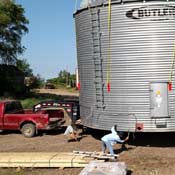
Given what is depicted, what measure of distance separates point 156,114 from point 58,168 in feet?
14.0

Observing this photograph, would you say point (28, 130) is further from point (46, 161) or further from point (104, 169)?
point (104, 169)

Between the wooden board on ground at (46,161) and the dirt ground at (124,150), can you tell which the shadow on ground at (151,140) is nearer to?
the dirt ground at (124,150)

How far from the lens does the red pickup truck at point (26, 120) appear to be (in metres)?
22.5

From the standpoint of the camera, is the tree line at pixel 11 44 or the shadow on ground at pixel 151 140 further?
the tree line at pixel 11 44

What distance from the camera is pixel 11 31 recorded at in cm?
5278

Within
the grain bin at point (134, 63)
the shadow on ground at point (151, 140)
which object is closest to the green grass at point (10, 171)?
the grain bin at point (134, 63)

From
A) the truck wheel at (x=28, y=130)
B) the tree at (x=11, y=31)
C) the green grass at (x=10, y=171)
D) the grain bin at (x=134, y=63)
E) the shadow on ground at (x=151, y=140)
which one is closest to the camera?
the green grass at (x=10, y=171)

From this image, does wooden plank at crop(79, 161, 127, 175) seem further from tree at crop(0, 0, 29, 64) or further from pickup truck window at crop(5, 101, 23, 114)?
tree at crop(0, 0, 29, 64)

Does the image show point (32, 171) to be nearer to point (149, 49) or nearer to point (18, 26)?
point (149, 49)

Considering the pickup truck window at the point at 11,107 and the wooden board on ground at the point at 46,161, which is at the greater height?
the pickup truck window at the point at 11,107

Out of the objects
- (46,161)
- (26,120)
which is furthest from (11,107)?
(46,161)

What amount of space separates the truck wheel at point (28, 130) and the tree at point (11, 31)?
28.3 metres

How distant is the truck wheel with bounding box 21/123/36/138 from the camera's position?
73.7 feet

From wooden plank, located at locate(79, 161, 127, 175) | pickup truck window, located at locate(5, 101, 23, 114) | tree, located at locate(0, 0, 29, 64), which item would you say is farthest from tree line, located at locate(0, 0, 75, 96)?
wooden plank, located at locate(79, 161, 127, 175)
